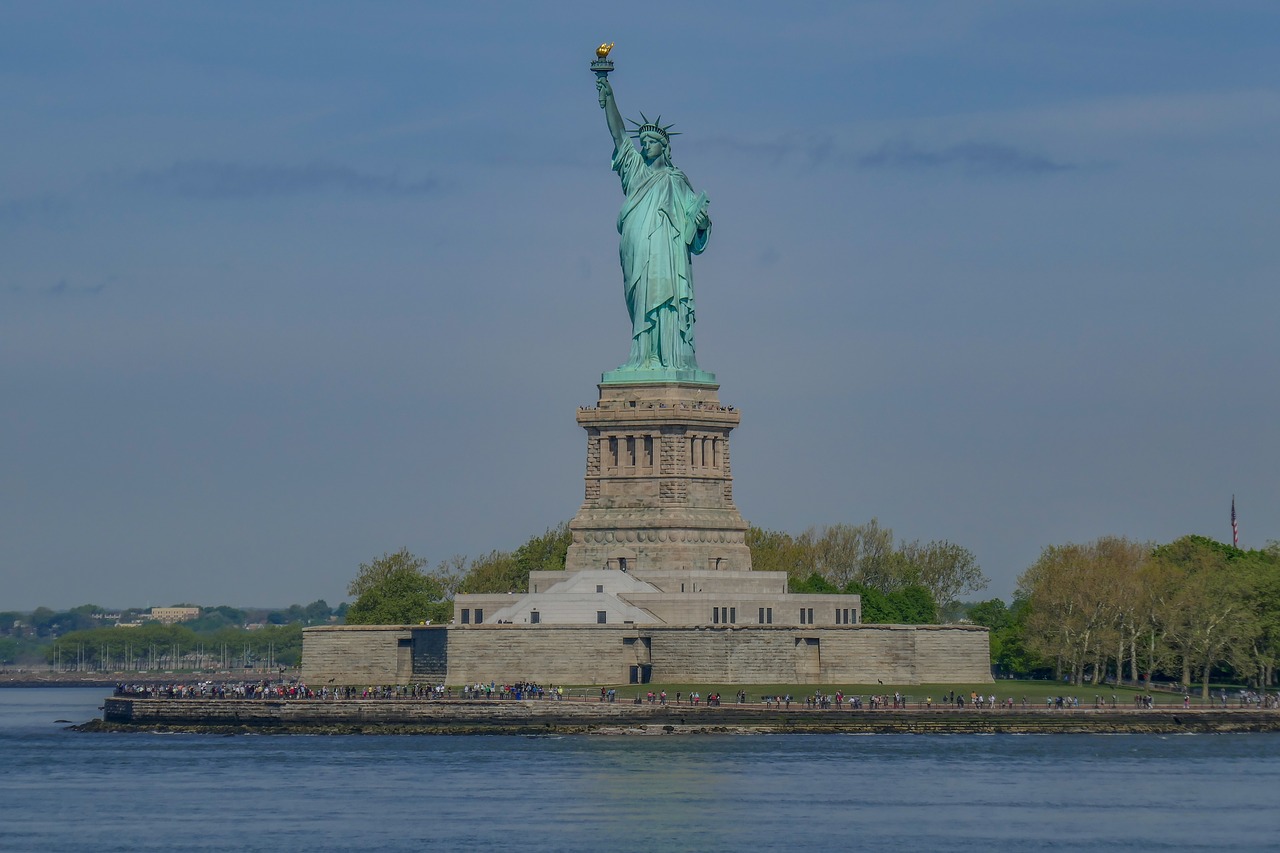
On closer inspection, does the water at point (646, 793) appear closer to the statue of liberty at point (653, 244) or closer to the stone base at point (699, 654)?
the stone base at point (699, 654)

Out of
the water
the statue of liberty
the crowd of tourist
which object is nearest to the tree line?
the crowd of tourist

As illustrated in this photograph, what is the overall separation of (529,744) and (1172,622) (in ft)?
91.0

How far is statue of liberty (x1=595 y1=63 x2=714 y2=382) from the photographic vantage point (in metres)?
109

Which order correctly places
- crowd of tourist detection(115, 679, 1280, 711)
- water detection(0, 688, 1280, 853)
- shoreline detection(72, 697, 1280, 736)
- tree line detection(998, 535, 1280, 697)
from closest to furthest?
1. water detection(0, 688, 1280, 853)
2. shoreline detection(72, 697, 1280, 736)
3. crowd of tourist detection(115, 679, 1280, 711)
4. tree line detection(998, 535, 1280, 697)

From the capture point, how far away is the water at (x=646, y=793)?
70.7 m

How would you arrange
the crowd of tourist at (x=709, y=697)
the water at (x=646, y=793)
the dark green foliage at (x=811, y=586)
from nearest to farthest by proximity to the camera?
1. the water at (x=646, y=793)
2. the crowd of tourist at (x=709, y=697)
3. the dark green foliage at (x=811, y=586)

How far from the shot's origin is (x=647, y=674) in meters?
103

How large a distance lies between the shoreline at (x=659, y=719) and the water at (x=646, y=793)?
0.79 metres

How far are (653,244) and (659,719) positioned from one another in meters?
21.6

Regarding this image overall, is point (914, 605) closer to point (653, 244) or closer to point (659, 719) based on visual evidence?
point (653, 244)

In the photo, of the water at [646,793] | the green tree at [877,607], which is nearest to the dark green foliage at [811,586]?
the green tree at [877,607]

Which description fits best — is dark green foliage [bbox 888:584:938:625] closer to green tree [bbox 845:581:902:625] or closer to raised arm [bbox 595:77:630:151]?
green tree [bbox 845:581:902:625]

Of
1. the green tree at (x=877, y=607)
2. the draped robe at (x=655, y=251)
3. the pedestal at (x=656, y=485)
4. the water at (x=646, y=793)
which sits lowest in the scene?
the water at (x=646, y=793)

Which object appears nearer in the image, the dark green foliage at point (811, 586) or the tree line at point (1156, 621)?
the tree line at point (1156, 621)
